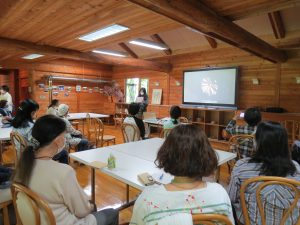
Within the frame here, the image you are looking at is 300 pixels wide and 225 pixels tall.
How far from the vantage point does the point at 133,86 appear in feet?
28.9

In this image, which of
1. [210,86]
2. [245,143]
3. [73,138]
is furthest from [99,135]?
[210,86]

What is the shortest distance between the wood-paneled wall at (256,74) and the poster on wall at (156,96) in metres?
→ 0.74

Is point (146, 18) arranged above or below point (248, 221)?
above

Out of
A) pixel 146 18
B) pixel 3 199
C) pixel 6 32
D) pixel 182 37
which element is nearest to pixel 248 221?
pixel 3 199

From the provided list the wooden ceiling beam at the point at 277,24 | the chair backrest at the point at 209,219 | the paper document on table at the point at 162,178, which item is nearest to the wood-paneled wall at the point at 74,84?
the wooden ceiling beam at the point at 277,24

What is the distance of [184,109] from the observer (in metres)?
6.64

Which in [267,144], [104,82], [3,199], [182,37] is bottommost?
[3,199]

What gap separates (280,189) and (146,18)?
2.74m

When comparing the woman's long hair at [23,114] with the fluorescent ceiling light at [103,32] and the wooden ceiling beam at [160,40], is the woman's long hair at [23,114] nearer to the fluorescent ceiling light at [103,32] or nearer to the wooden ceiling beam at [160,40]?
the fluorescent ceiling light at [103,32]

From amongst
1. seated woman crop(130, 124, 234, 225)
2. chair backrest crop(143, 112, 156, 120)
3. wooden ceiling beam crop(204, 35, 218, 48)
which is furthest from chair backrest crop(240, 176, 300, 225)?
chair backrest crop(143, 112, 156, 120)

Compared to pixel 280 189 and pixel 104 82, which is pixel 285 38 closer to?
pixel 280 189

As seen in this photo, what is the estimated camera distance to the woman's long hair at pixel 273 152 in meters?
1.36

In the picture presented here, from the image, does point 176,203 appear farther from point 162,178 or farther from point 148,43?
point 148,43

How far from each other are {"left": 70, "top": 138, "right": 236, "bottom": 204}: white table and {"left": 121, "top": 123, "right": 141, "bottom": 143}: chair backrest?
0.66m
